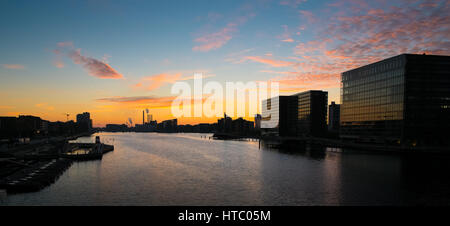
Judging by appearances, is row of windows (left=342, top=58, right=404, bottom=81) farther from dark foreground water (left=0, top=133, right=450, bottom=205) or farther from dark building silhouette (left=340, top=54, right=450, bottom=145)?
dark foreground water (left=0, top=133, right=450, bottom=205)

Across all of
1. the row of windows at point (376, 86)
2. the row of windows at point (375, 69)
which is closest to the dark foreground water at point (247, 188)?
the row of windows at point (376, 86)

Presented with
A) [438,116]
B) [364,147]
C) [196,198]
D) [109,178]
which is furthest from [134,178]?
[438,116]

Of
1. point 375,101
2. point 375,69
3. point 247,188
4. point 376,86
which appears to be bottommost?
point 247,188

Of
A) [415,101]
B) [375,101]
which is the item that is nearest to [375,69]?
[375,101]

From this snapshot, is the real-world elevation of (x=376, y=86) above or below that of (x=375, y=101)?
above

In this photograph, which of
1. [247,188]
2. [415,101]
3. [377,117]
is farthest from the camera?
[377,117]

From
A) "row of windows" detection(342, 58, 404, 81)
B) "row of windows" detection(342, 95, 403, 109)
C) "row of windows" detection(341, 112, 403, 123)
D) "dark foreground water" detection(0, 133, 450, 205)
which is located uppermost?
"row of windows" detection(342, 58, 404, 81)

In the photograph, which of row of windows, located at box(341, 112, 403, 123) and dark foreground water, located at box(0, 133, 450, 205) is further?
row of windows, located at box(341, 112, 403, 123)

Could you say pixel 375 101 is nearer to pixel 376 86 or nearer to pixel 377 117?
pixel 376 86

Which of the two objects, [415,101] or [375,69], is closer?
[415,101]

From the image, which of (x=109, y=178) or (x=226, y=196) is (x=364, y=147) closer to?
(x=226, y=196)

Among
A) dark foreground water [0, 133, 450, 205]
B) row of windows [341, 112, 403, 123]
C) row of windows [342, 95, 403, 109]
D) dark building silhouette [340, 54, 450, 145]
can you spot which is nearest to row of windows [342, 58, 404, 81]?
dark building silhouette [340, 54, 450, 145]

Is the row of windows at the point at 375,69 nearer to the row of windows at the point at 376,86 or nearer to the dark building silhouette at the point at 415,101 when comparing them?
the dark building silhouette at the point at 415,101

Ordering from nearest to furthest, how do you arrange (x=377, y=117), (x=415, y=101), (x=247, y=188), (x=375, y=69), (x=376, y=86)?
1. (x=247, y=188)
2. (x=415, y=101)
3. (x=377, y=117)
4. (x=376, y=86)
5. (x=375, y=69)
